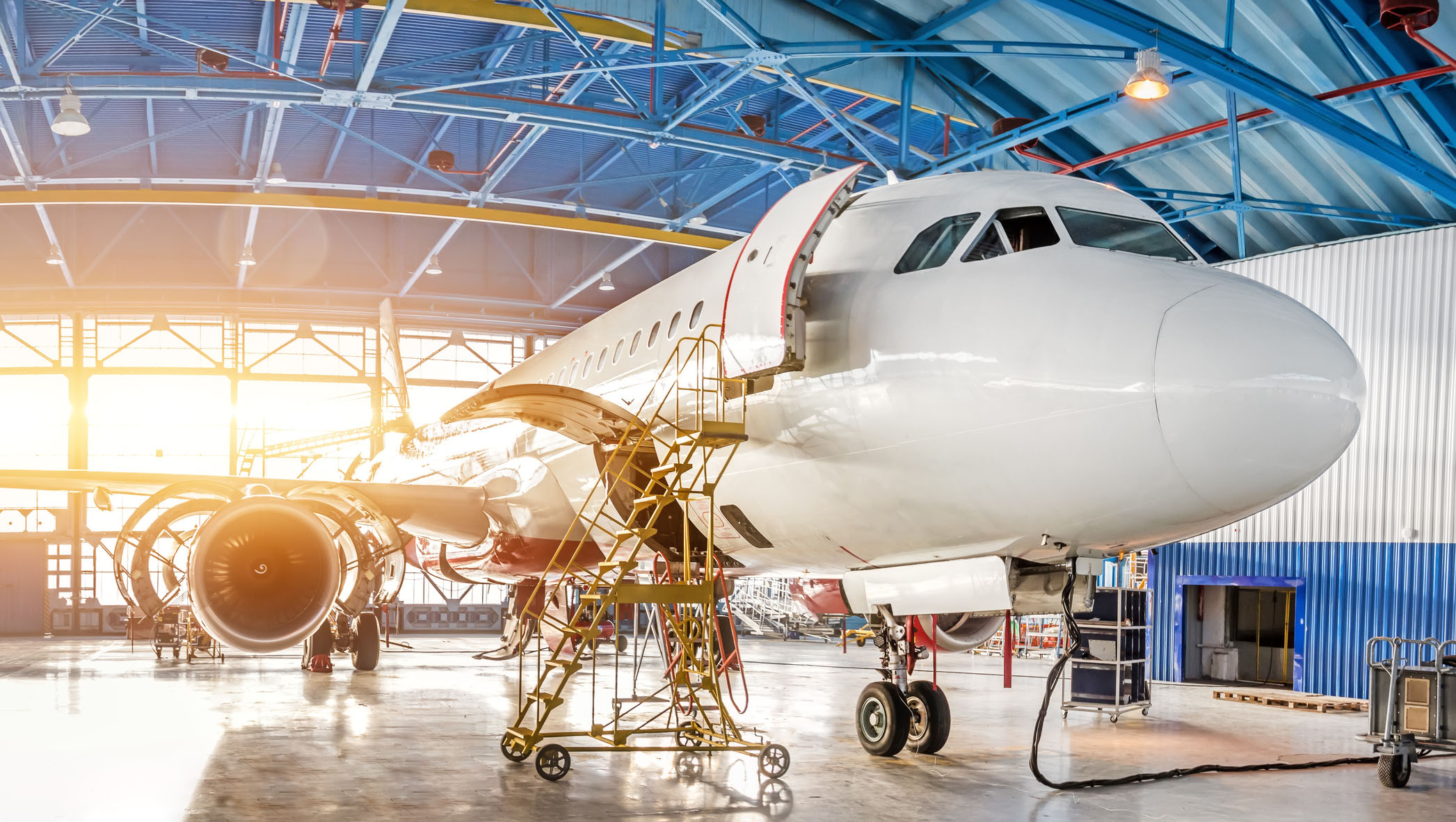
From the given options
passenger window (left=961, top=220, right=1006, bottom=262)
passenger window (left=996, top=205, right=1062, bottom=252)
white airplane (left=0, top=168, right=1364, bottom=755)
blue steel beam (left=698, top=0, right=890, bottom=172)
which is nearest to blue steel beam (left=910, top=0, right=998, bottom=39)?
blue steel beam (left=698, top=0, right=890, bottom=172)

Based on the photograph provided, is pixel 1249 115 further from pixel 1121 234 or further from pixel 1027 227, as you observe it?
pixel 1027 227

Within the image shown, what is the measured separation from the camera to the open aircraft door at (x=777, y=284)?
732cm

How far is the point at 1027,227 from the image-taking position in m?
7.16

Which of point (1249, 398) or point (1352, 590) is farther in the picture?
point (1352, 590)

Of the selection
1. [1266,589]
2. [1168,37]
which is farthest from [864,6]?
[1266,589]

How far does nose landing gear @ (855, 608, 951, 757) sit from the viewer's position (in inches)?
392

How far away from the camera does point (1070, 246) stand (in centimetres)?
686

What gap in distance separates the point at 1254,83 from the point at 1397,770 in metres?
8.25

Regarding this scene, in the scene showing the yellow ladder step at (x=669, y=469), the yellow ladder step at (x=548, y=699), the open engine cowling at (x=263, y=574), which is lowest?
the yellow ladder step at (x=548, y=699)

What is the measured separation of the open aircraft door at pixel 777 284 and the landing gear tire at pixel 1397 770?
6.70m

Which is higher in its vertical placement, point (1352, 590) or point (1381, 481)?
point (1381, 481)

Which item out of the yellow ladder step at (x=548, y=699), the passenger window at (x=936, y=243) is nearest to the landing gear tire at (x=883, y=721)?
the yellow ladder step at (x=548, y=699)

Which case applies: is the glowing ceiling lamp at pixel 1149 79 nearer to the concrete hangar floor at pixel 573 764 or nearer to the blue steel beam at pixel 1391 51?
the blue steel beam at pixel 1391 51

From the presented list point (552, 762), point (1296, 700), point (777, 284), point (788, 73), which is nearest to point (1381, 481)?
point (1296, 700)
